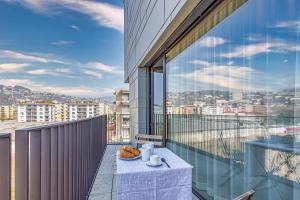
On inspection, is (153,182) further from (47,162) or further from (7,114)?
(7,114)

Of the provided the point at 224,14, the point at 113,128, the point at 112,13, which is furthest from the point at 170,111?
the point at 112,13

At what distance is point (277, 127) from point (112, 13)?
1244 cm

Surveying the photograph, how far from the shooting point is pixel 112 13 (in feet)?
41.4

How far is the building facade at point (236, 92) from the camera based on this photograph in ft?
4.73

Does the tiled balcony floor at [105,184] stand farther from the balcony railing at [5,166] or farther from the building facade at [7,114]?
the balcony railing at [5,166]

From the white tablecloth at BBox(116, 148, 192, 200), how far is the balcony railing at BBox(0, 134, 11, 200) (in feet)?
3.01

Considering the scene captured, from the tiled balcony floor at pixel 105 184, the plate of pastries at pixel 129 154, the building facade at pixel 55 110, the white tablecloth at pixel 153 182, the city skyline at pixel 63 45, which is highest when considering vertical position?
the city skyline at pixel 63 45

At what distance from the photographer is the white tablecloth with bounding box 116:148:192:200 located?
6.05ft

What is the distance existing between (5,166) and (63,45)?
20.1 meters

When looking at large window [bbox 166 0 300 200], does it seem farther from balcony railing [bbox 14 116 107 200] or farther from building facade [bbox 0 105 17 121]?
building facade [bbox 0 105 17 121]

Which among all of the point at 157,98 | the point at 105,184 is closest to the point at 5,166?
the point at 105,184

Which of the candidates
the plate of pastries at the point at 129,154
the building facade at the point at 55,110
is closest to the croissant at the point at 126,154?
the plate of pastries at the point at 129,154

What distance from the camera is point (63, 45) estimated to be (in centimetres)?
1938

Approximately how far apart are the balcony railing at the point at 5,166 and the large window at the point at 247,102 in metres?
1.50
